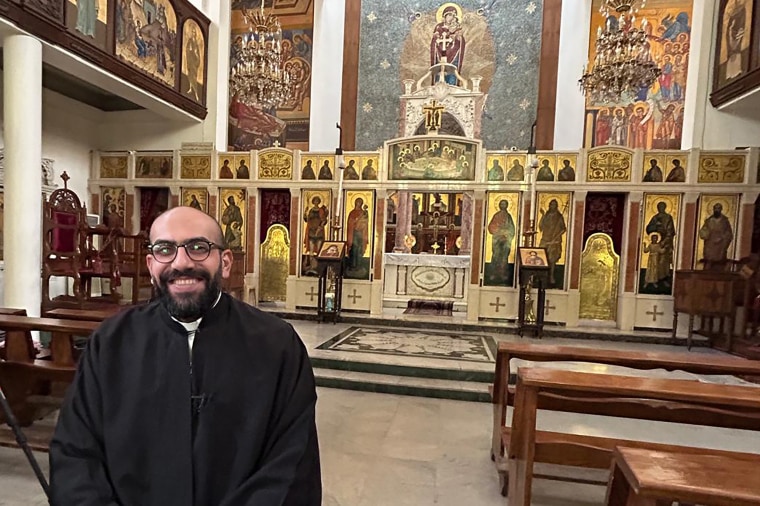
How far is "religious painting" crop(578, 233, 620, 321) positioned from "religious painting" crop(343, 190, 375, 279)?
175 inches

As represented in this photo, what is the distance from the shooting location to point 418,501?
109 inches

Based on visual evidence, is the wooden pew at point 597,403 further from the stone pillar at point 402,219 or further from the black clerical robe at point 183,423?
the stone pillar at point 402,219

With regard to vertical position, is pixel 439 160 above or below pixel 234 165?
above

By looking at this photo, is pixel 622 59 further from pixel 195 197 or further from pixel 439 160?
pixel 195 197

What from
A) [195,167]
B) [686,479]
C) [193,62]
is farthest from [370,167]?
[686,479]

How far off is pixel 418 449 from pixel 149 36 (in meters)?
9.01

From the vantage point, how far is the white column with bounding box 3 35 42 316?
5840 millimetres

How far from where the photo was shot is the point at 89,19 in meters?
6.92

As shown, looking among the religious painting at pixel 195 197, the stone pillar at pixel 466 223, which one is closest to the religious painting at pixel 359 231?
the religious painting at pixel 195 197

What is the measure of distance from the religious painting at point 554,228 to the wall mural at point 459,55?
150 inches

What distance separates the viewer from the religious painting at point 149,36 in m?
7.76

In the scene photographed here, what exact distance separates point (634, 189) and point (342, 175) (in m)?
5.75

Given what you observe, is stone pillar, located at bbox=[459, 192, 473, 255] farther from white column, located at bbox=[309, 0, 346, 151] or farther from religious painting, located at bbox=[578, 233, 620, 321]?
white column, located at bbox=[309, 0, 346, 151]

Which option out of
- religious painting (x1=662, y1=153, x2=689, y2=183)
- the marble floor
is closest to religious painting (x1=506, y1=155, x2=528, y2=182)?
religious painting (x1=662, y1=153, x2=689, y2=183)
